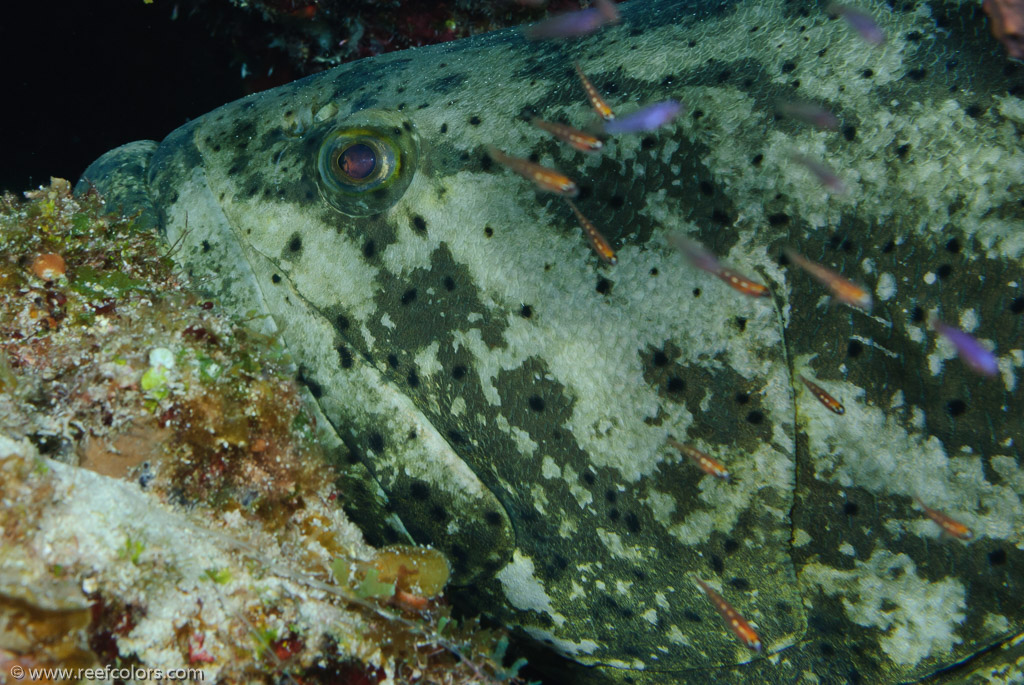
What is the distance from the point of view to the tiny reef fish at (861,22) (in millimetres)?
2266

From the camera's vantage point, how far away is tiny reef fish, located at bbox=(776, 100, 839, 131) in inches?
86.9

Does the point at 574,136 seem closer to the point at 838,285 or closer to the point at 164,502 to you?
the point at 838,285

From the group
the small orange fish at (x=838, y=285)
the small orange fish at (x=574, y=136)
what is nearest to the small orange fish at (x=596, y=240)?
the small orange fish at (x=574, y=136)

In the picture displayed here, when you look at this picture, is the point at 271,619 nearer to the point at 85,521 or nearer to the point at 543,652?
the point at 85,521

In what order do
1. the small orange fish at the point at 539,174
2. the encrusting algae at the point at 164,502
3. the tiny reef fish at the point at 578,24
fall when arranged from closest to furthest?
the encrusting algae at the point at 164,502 < the small orange fish at the point at 539,174 < the tiny reef fish at the point at 578,24

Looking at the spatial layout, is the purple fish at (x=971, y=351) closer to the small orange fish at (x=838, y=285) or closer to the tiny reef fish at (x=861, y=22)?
the small orange fish at (x=838, y=285)

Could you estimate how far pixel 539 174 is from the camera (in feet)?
7.36

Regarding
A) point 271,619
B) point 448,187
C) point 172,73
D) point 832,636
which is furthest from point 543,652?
point 172,73

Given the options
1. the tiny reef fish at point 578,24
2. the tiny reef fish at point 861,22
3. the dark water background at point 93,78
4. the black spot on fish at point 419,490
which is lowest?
the black spot on fish at point 419,490

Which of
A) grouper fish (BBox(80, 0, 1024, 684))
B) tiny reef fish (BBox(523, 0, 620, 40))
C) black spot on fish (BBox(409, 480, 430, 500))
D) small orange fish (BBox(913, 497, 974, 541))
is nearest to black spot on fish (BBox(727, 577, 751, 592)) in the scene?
grouper fish (BBox(80, 0, 1024, 684))

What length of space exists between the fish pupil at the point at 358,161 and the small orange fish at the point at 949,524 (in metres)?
2.38

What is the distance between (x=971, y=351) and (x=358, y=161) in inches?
92.2

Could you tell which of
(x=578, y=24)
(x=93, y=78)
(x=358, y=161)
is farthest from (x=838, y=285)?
(x=93, y=78)

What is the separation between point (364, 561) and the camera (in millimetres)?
2240
